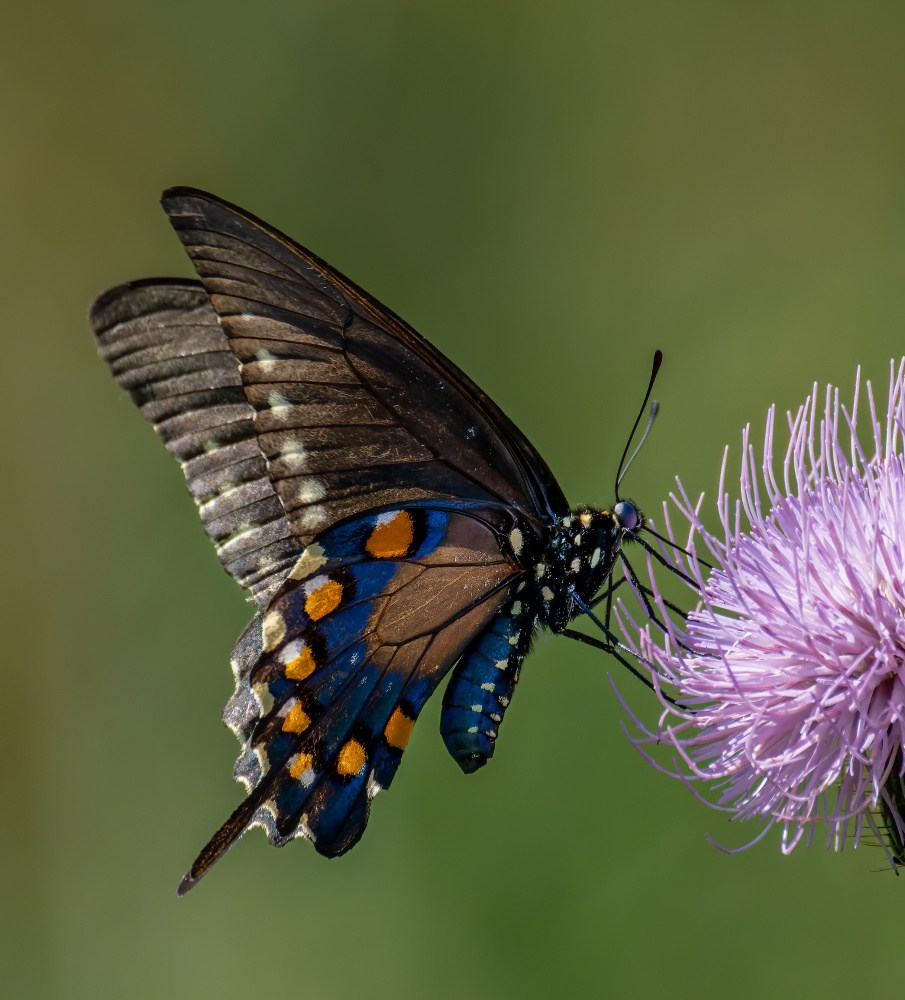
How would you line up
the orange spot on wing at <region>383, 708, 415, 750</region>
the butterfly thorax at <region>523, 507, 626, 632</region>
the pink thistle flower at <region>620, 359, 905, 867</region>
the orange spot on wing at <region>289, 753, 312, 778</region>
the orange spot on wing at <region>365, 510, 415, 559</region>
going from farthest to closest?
the butterfly thorax at <region>523, 507, 626, 632</region> < the orange spot on wing at <region>365, 510, 415, 559</region> < the orange spot on wing at <region>383, 708, 415, 750</region> < the orange spot on wing at <region>289, 753, 312, 778</region> < the pink thistle flower at <region>620, 359, 905, 867</region>

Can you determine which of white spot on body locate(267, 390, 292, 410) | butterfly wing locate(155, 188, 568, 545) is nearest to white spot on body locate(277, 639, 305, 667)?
butterfly wing locate(155, 188, 568, 545)

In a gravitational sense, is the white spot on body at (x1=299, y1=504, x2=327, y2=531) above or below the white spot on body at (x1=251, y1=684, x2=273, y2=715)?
above

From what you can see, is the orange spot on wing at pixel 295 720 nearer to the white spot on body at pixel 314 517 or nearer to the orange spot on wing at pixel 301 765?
the orange spot on wing at pixel 301 765

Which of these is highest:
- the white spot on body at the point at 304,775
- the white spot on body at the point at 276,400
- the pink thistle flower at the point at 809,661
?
the white spot on body at the point at 276,400

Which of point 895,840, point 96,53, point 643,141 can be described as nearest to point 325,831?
point 895,840

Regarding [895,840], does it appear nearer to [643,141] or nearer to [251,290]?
[251,290]

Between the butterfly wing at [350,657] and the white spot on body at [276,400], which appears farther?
the white spot on body at [276,400]

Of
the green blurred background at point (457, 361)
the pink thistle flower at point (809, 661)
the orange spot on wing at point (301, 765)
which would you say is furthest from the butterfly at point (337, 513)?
the green blurred background at point (457, 361)

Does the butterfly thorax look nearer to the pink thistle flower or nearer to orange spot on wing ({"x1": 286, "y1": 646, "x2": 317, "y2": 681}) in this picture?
the pink thistle flower
